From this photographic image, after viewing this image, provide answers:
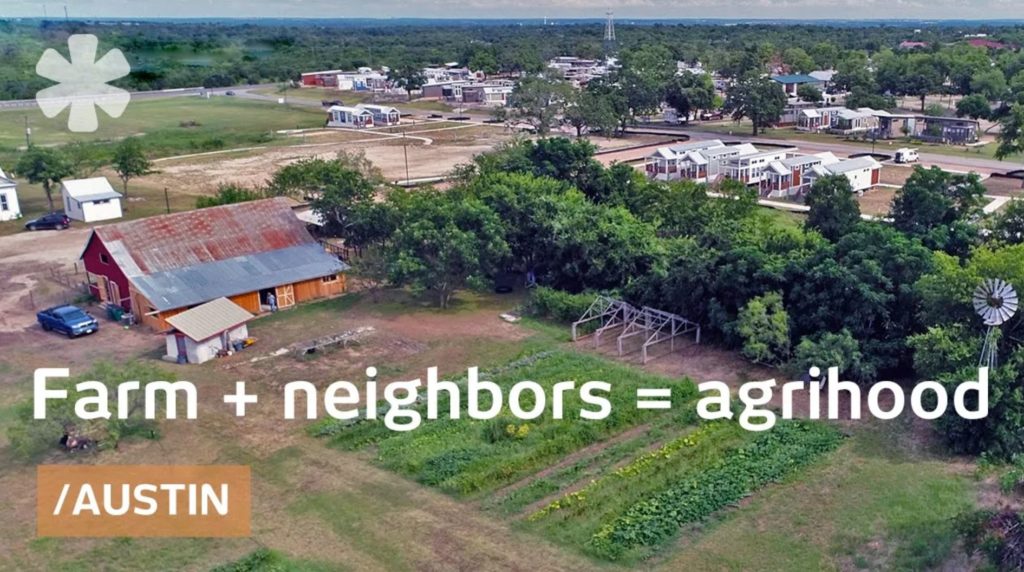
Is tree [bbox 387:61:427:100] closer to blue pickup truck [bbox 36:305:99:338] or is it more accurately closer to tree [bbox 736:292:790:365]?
blue pickup truck [bbox 36:305:99:338]

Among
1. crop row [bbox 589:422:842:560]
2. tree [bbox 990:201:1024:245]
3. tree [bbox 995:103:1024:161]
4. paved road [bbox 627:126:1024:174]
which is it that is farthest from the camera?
paved road [bbox 627:126:1024:174]

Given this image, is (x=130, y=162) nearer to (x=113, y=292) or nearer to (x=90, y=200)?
(x=90, y=200)

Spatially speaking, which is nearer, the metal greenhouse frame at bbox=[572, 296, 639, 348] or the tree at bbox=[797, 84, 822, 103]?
the metal greenhouse frame at bbox=[572, 296, 639, 348]

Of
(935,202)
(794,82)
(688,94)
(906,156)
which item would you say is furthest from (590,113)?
(935,202)

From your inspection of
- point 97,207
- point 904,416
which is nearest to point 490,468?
point 904,416

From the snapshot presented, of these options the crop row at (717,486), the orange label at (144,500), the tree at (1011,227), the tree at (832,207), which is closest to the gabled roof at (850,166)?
the tree at (832,207)

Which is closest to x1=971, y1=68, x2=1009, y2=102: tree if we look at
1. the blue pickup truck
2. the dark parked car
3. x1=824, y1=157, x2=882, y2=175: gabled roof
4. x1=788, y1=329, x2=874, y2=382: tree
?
x1=824, y1=157, x2=882, y2=175: gabled roof
